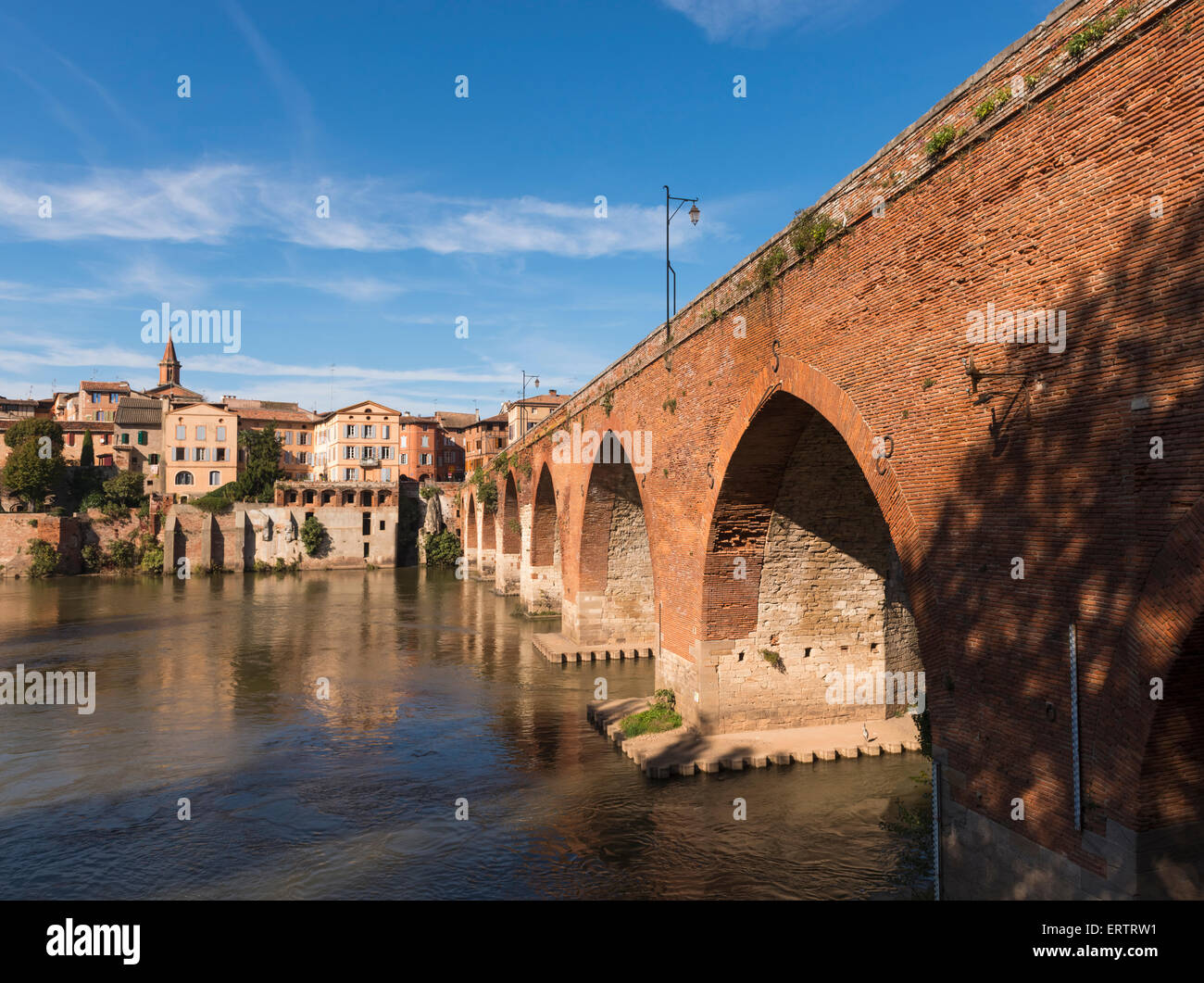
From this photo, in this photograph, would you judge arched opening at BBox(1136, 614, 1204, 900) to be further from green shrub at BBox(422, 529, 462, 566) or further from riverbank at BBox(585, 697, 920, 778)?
green shrub at BBox(422, 529, 462, 566)

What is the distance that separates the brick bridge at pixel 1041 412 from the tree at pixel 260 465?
46.2 m

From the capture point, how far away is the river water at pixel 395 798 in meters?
8.72

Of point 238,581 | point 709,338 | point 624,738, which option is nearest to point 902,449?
point 709,338

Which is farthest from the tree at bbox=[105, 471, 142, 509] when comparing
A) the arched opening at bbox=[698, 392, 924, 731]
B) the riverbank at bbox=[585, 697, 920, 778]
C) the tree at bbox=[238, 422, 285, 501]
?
the arched opening at bbox=[698, 392, 924, 731]

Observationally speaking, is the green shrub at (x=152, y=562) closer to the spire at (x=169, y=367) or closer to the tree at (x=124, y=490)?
the tree at (x=124, y=490)

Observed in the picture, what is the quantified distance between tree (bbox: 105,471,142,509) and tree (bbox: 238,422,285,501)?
590 cm

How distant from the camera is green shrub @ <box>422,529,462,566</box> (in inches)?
1983

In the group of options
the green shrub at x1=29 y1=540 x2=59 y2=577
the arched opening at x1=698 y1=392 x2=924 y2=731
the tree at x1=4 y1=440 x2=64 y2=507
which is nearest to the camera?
the arched opening at x1=698 y1=392 x2=924 y2=731

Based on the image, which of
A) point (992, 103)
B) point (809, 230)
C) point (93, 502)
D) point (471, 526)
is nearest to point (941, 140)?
point (992, 103)

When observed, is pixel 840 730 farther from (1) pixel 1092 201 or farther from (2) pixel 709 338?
(1) pixel 1092 201

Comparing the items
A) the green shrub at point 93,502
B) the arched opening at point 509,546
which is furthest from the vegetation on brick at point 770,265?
the green shrub at point 93,502

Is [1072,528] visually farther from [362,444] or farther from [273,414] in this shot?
[273,414]
